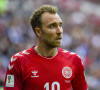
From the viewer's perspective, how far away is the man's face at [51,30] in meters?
4.60

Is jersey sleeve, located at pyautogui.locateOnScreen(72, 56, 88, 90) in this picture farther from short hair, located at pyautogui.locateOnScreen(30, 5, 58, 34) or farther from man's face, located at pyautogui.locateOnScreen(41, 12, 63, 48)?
short hair, located at pyautogui.locateOnScreen(30, 5, 58, 34)

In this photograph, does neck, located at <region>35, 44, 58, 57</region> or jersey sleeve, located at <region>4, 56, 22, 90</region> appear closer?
jersey sleeve, located at <region>4, 56, 22, 90</region>

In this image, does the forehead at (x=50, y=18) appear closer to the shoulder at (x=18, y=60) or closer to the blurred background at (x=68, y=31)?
the shoulder at (x=18, y=60)

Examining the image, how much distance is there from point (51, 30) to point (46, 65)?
45 centimetres

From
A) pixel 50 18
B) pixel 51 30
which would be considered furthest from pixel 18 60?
pixel 50 18

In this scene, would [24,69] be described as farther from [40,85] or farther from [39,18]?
[39,18]

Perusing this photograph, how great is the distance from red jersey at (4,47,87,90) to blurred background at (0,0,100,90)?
21.8ft

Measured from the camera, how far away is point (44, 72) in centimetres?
467

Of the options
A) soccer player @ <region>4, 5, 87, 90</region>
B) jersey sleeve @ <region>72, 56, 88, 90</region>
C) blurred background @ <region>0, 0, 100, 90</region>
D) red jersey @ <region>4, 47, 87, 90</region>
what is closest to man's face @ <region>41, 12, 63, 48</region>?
soccer player @ <region>4, 5, 87, 90</region>

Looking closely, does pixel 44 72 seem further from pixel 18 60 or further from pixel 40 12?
pixel 40 12

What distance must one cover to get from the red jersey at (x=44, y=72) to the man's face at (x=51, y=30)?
24cm

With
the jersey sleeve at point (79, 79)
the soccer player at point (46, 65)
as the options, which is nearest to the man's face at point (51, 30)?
the soccer player at point (46, 65)

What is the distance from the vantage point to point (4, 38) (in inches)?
Result: 497

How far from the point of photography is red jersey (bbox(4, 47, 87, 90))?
15.0ft
